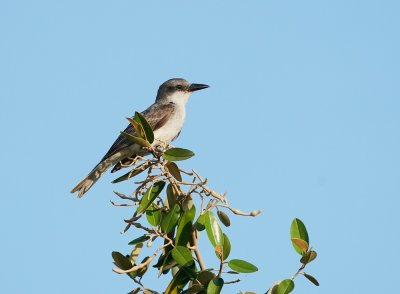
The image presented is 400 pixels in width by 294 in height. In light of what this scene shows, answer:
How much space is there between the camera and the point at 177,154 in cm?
392

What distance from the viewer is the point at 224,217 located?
140 inches

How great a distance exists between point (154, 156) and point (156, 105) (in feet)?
17.4

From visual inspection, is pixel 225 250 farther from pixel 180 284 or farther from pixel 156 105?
pixel 156 105

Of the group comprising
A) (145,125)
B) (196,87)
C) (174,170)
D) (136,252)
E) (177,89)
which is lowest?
(136,252)

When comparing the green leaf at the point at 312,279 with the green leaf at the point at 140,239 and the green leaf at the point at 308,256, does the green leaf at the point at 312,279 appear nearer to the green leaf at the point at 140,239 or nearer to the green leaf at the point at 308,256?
the green leaf at the point at 308,256

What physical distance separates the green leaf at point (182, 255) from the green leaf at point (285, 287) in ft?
1.66

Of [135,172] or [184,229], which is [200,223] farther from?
[135,172]

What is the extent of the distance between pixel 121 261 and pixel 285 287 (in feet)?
3.04

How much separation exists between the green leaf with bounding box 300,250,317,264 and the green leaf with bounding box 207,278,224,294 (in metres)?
0.44

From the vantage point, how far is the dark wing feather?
8.38 metres

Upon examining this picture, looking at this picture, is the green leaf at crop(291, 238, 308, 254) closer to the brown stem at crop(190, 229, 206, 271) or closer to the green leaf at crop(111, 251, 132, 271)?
the brown stem at crop(190, 229, 206, 271)

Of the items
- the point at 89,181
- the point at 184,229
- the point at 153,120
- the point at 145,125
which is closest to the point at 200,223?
the point at 184,229

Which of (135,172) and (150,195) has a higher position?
(135,172)

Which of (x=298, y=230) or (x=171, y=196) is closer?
(x=298, y=230)
